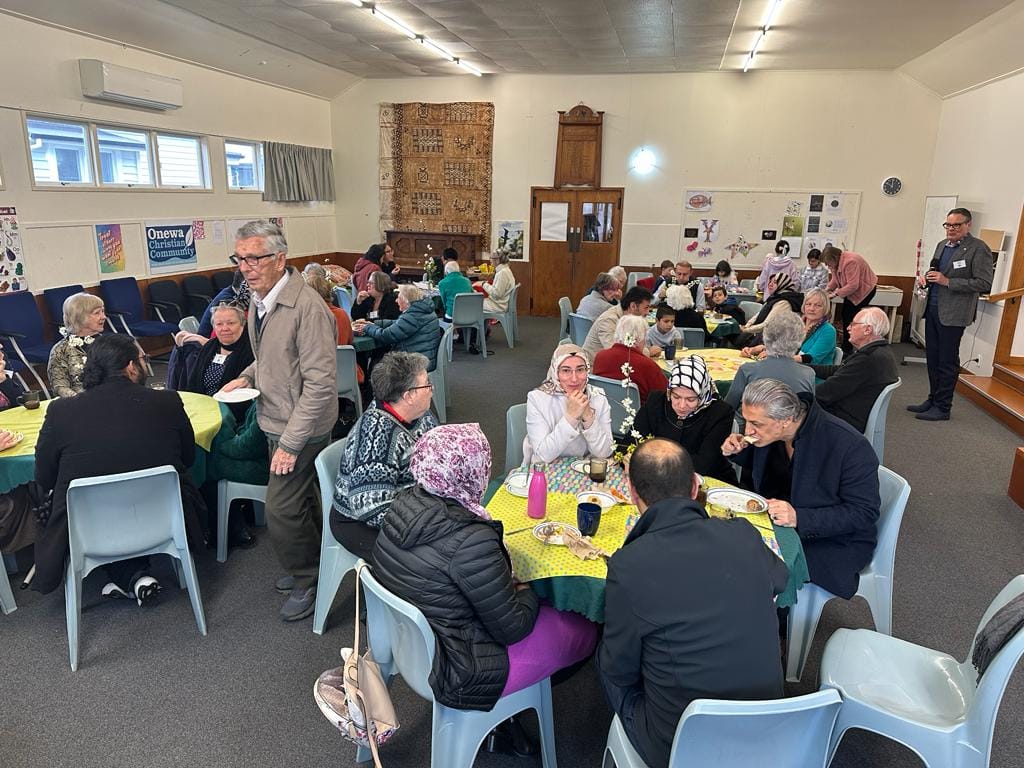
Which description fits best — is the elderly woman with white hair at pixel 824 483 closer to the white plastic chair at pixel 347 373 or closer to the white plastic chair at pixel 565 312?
the white plastic chair at pixel 347 373

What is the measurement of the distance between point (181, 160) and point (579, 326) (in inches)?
217

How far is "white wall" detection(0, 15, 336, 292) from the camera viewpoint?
241 inches

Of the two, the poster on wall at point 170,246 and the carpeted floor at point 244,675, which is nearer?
the carpeted floor at point 244,675

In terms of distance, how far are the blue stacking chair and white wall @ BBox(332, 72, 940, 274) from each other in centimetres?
648

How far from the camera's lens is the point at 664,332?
5.25m

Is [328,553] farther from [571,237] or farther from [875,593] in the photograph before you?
[571,237]

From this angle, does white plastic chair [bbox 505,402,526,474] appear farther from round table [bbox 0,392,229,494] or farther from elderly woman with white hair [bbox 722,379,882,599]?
round table [bbox 0,392,229,494]

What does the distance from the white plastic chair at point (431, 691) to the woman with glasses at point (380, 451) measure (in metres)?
0.50

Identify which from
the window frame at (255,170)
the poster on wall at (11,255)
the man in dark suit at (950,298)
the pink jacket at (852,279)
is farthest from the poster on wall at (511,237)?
the poster on wall at (11,255)

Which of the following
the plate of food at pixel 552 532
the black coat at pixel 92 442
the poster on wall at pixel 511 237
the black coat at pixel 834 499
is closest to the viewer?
the plate of food at pixel 552 532

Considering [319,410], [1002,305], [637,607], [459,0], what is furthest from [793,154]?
[637,607]

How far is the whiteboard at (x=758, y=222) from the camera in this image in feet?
32.3

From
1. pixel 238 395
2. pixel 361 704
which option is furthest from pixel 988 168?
pixel 361 704

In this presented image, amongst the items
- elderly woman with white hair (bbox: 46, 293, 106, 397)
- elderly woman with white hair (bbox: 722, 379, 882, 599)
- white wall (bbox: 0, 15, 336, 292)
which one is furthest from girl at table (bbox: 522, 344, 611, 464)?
white wall (bbox: 0, 15, 336, 292)
